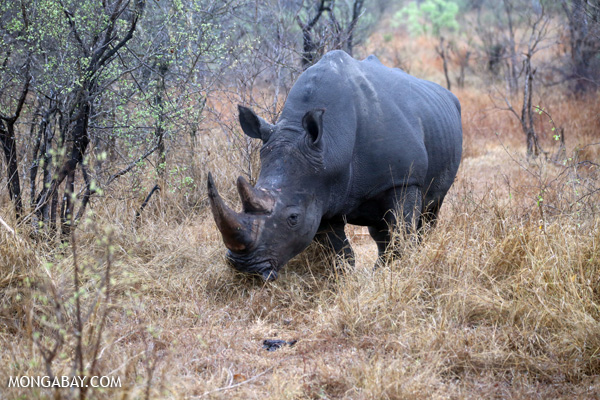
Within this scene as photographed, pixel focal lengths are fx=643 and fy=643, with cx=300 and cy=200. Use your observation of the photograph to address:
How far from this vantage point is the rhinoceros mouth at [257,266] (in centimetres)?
423

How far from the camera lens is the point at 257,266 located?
4.23 meters

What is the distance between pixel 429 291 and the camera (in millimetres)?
4223

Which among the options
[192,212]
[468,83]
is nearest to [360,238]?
[192,212]

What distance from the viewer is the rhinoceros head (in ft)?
13.5

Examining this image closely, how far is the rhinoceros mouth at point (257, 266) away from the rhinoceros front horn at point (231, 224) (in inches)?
4.1

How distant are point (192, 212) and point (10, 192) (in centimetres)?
168

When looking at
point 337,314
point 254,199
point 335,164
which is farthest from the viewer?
point 335,164

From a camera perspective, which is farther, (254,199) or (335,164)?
(335,164)

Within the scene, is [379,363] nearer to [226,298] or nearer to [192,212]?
[226,298]

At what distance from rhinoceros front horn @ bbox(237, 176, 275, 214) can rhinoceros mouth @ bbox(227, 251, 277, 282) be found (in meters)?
0.33

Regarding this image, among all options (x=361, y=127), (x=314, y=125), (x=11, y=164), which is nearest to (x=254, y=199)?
(x=314, y=125)

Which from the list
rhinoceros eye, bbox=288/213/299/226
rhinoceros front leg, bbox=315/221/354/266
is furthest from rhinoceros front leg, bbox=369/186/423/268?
rhinoceros eye, bbox=288/213/299/226

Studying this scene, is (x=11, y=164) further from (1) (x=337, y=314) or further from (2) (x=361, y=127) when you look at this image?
(1) (x=337, y=314)

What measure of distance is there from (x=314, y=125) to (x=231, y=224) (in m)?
0.93
